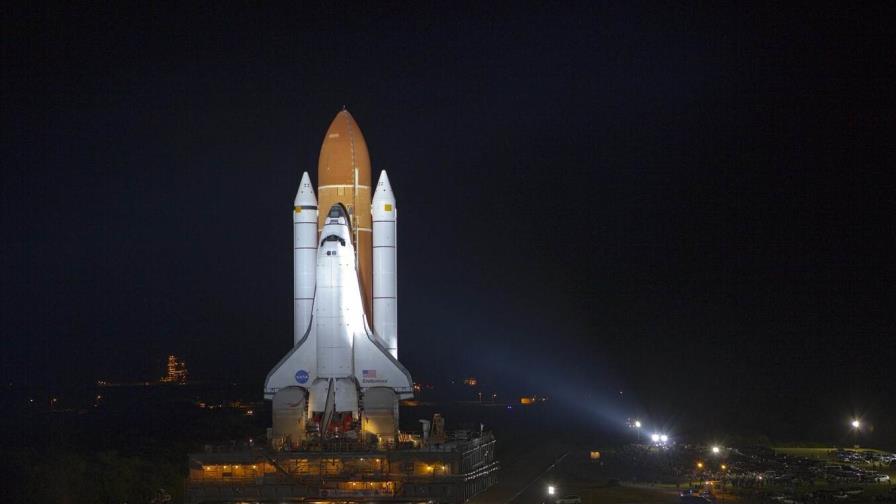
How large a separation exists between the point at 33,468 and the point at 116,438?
27.9 metres

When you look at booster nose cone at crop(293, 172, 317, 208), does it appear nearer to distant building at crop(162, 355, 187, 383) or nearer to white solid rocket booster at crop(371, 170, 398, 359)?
white solid rocket booster at crop(371, 170, 398, 359)

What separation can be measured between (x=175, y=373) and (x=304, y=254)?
107697 millimetres

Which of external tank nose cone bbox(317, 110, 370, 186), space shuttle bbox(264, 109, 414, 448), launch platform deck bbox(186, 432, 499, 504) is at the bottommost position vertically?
launch platform deck bbox(186, 432, 499, 504)

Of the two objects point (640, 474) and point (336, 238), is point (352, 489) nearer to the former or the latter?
point (336, 238)

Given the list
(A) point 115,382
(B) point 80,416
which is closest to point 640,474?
(B) point 80,416

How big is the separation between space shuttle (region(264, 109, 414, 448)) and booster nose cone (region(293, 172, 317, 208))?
4 cm

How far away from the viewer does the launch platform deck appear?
33969 millimetres

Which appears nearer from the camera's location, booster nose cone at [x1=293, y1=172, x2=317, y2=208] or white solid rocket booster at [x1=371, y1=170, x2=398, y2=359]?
white solid rocket booster at [x1=371, y1=170, x2=398, y2=359]

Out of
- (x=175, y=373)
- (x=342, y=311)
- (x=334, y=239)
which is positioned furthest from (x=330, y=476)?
(x=175, y=373)

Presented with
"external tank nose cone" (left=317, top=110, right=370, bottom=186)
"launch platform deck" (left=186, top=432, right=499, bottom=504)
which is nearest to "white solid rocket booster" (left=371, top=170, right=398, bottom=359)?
Answer: "external tank nose cone" (left=317, top=110, right=370, bottom=186)

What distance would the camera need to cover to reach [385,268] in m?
40.4

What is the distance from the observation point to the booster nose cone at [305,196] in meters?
40.8

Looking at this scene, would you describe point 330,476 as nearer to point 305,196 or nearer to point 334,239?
point 334,239

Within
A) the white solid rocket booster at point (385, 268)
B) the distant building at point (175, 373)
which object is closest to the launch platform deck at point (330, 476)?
the white solid rocket booster at point (385, 268)
